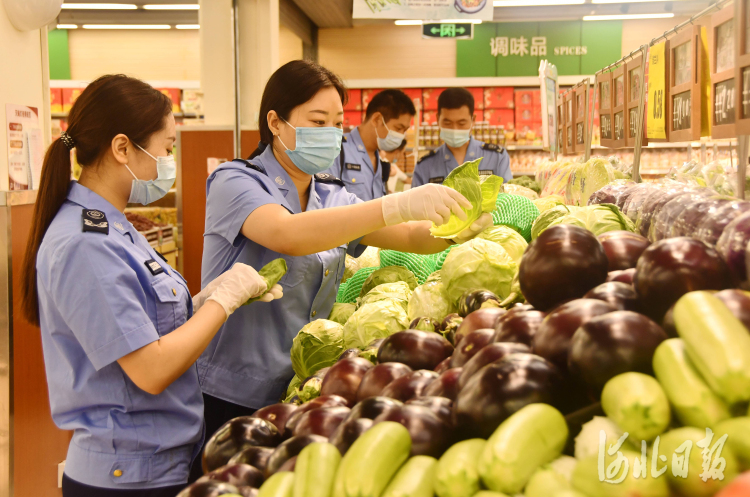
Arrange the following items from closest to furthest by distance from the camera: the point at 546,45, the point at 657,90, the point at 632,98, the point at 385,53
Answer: the point at 657,90
the point at 632,98
the point at 546,45
the point at 385,53

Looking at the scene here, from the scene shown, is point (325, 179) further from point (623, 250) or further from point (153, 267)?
point (623, 250)

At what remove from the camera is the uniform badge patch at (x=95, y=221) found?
166 centimetres

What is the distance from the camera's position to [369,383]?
1211 millimetres

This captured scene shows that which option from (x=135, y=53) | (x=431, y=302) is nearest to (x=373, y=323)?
(x=431, y=302)

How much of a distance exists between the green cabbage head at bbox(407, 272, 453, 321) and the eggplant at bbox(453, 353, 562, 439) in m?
1.02

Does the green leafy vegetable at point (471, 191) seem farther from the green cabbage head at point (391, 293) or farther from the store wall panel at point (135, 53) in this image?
the store wall panel at point (135, 53)

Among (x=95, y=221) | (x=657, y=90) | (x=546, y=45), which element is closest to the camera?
(x=95, y=221)

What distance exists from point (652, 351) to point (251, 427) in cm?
75

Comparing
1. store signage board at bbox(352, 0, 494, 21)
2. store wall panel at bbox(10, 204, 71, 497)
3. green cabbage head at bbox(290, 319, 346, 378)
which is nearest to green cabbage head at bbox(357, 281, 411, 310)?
green cabbage head at bbox(290, 319, 346, 378)

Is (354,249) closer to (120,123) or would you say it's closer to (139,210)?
(120,123)

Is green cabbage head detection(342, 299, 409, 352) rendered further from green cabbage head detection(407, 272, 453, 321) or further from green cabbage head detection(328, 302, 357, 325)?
green cabbage head detection(328, 302, 357, 325)

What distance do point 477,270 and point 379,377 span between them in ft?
2.54

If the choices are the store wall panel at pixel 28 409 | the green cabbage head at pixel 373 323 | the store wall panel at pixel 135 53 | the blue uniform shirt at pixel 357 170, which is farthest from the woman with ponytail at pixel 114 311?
the store wall panel at pixel 135 53

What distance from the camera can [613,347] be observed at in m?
0.81
